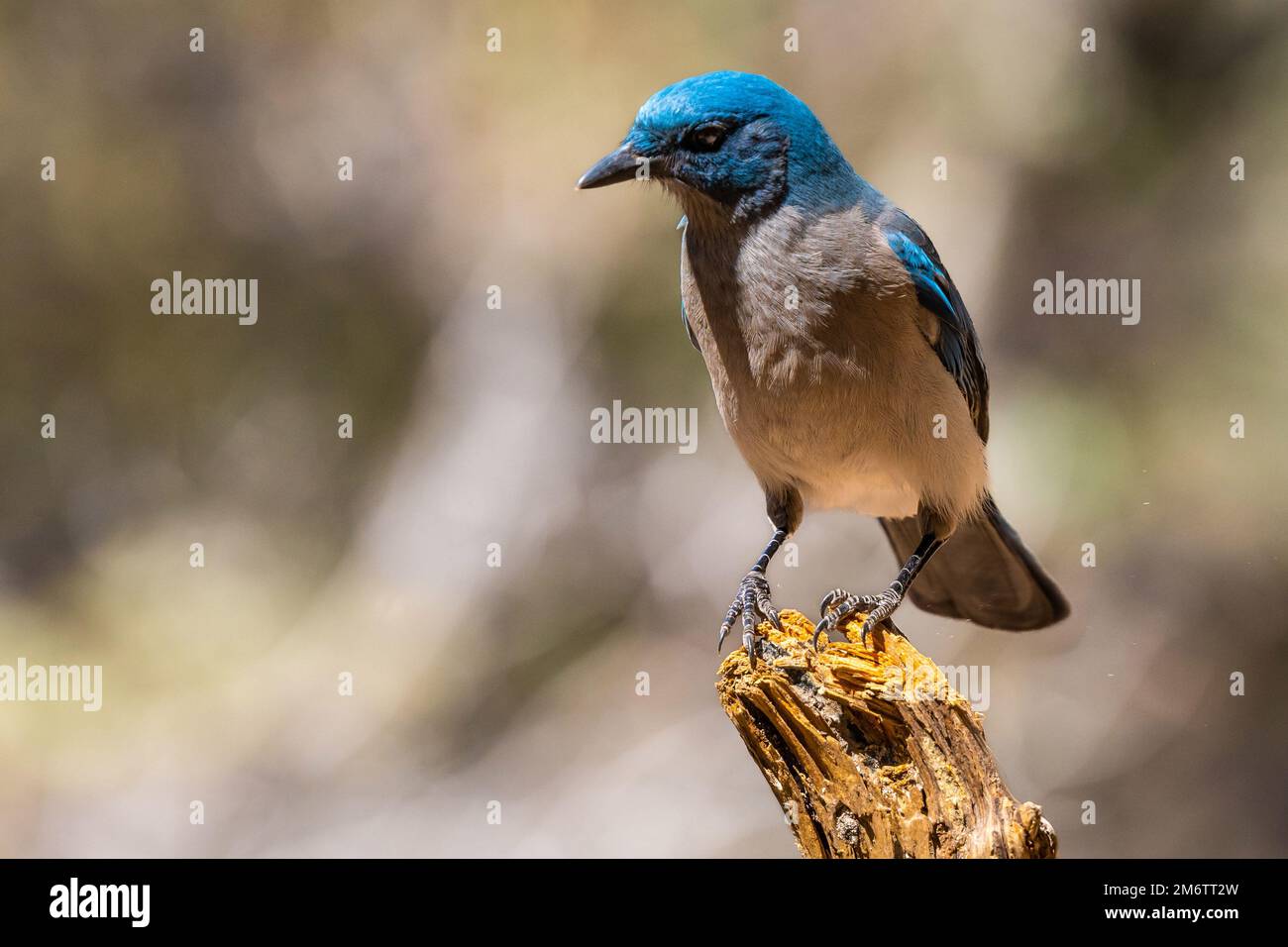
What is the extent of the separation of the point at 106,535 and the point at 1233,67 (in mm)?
8306

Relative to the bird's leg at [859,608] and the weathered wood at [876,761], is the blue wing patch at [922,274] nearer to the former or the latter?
the bird's leg at [859,608]

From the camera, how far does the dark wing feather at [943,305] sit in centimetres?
429

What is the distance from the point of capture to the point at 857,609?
399 centimetres

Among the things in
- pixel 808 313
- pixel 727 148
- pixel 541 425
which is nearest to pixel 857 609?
pixel 808 313

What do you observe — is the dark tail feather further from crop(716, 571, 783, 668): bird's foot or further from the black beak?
the black beak

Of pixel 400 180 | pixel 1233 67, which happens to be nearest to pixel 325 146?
pixel 400 180

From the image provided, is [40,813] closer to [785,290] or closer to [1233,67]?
[785,290]

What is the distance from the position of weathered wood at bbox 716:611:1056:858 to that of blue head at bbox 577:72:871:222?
1602 mm

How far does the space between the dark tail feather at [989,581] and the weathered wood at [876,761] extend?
1406mm

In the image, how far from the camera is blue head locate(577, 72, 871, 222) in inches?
162

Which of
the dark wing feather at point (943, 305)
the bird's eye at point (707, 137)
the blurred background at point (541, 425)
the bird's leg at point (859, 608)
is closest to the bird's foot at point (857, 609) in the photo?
the bird's leg at point (859, 608)

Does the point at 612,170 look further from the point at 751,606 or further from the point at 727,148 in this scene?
the point at 751,606

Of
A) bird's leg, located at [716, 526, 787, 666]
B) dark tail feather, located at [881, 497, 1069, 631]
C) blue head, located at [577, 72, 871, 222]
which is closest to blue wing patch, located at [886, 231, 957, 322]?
blue head, located at [577, 72, 871, 222]

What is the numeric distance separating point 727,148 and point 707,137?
8cm
